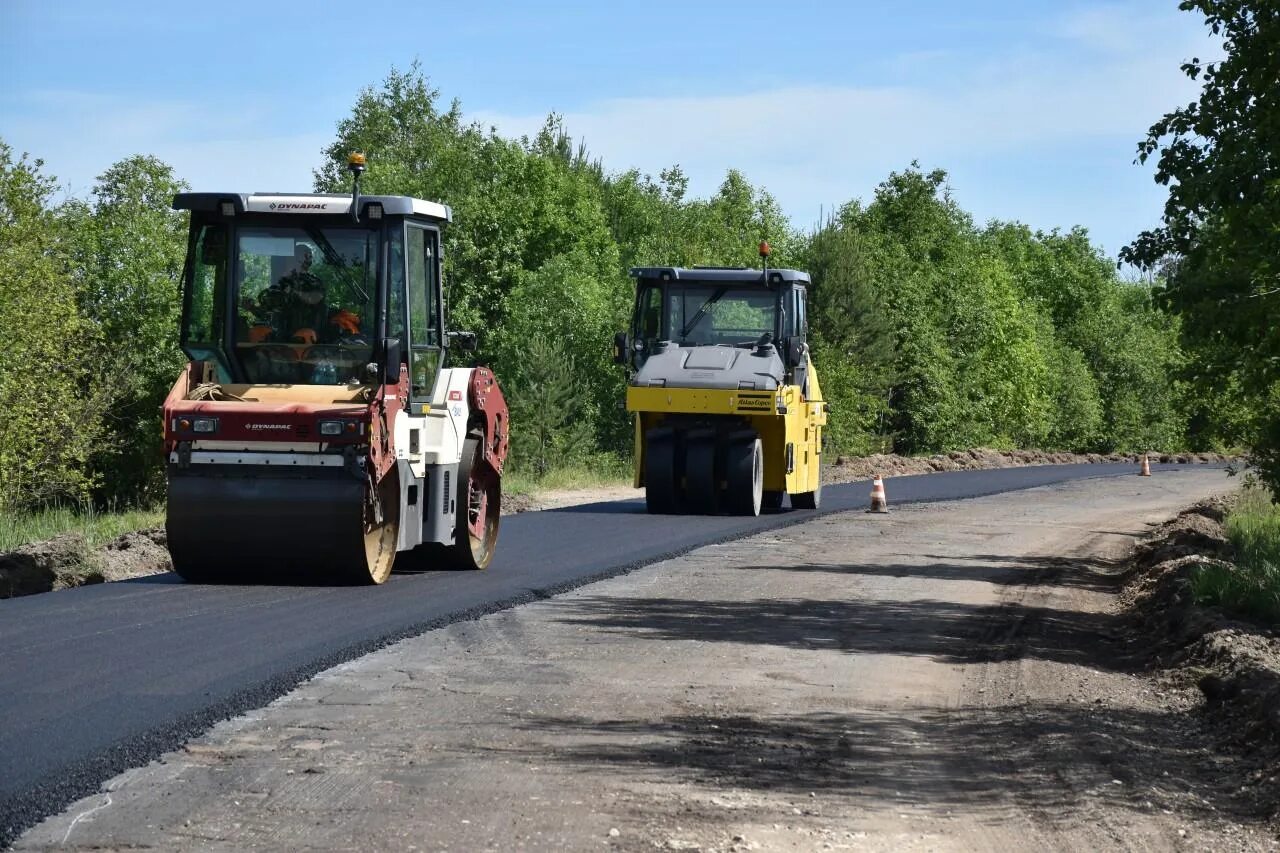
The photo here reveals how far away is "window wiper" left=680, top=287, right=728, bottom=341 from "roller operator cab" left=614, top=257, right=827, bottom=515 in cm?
1

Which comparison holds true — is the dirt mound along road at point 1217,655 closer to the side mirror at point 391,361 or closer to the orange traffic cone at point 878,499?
the side mirror at point 391,361

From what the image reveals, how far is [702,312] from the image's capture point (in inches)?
933

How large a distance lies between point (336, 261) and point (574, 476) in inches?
725

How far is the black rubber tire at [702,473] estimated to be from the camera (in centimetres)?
2272

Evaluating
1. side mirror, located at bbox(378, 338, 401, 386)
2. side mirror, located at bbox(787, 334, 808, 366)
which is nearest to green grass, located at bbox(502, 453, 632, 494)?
side mirror, located at bbox(787, 334, 808, 366)

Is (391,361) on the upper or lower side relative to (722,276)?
lower

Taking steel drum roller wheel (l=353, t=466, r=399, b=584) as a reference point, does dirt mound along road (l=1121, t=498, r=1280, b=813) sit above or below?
below

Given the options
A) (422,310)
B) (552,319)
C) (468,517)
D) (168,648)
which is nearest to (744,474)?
(468,517)

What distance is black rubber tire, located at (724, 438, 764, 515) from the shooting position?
74.2ft

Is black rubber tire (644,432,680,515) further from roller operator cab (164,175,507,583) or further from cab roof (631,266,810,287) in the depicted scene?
roller operator cab (164,175,507,583)

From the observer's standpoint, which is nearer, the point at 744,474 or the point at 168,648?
the point at 168,648

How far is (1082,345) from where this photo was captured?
77.5 meters

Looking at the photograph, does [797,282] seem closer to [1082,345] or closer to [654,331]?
[654,331]

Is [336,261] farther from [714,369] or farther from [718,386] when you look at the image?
[714,369]
